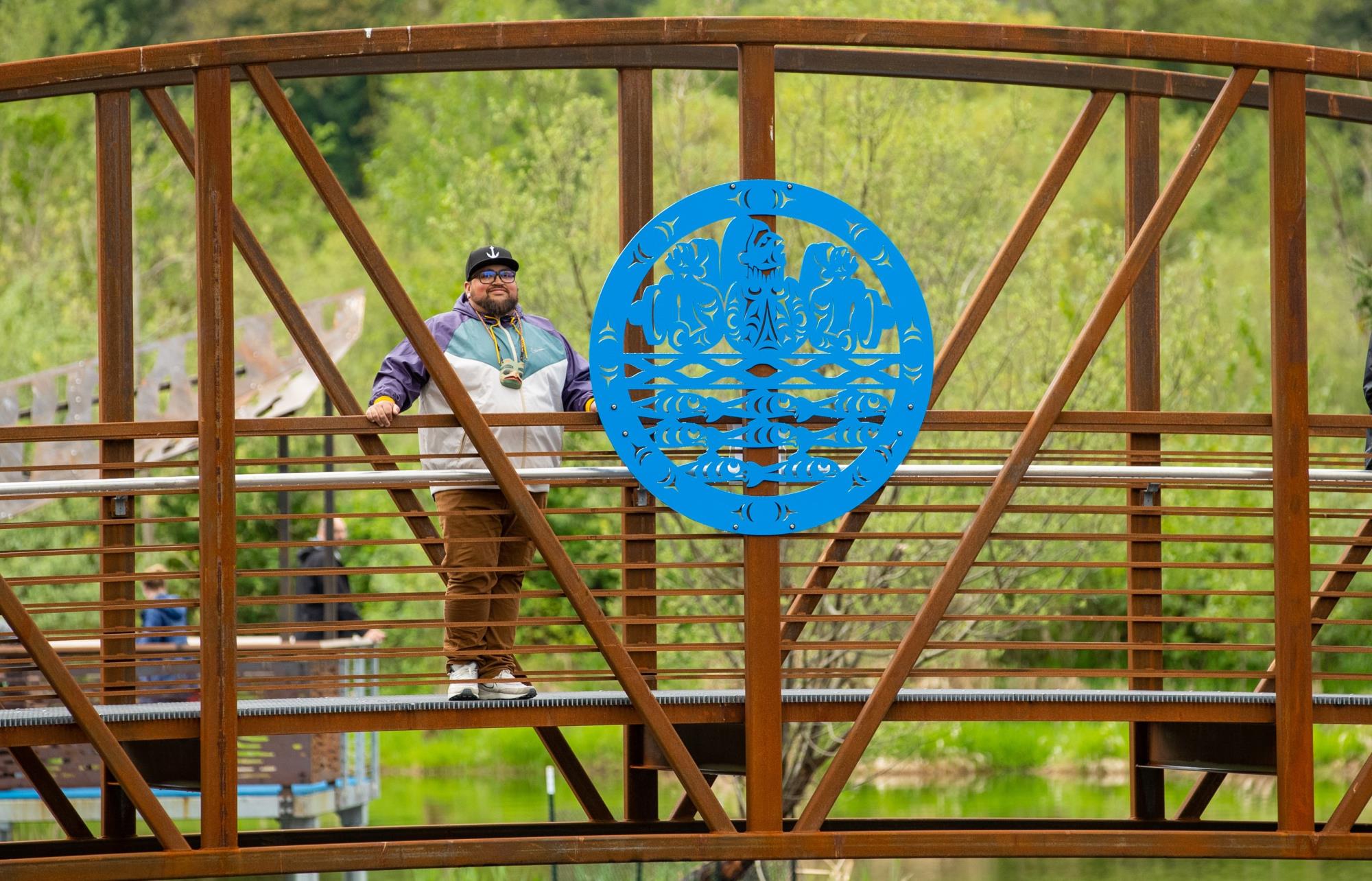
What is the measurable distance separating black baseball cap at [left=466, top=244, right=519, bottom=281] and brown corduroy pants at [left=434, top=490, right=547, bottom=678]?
0.89 meters

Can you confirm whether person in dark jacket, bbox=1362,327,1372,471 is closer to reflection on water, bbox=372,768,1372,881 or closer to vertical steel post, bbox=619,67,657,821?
vertical steel post, bbox=619,67,657,821

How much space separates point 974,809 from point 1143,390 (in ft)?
49.6

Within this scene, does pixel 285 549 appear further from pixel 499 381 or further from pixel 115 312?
pixel 499 381

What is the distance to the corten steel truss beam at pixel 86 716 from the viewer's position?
617 cm

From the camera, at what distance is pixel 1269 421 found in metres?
6.60

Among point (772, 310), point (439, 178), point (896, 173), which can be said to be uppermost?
point (439, 178)

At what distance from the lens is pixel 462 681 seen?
21.2ft

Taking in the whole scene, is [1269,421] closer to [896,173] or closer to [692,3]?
[896,173]

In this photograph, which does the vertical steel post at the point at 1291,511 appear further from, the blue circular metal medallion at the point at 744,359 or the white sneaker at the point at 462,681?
the white sneaker at the point at 462,681

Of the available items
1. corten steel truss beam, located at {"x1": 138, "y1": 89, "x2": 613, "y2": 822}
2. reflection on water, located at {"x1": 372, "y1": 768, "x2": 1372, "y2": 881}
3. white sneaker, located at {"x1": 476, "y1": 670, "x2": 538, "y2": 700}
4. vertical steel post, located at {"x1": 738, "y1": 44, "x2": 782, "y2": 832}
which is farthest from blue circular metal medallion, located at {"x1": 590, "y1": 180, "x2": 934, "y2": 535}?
reflection on water, located at {"x1": 372, "y1": 768, "x2": 1372, "y2": 881}

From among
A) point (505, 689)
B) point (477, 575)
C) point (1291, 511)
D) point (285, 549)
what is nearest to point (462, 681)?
point (505, 689)

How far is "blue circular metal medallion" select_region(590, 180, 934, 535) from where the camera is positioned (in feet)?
20.4

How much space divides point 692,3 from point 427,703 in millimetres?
33360

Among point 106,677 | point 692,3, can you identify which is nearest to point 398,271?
point 692,3
